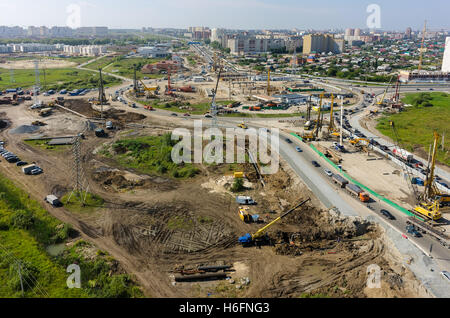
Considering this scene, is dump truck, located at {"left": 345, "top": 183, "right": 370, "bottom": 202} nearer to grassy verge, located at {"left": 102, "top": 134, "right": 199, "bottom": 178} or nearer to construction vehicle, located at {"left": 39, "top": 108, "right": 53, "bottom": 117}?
grassy verge, located at {"left": 102, "top": 134, "right": 199, "bottom": 178}

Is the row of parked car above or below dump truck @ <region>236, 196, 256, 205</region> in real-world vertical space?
above

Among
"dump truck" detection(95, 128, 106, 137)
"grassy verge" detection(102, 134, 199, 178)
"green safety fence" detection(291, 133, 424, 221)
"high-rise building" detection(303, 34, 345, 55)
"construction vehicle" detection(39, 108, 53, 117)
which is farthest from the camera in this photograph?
"high-rise building" detection(303, 34, 345, 55)

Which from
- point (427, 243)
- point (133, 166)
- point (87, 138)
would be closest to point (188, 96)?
point (87, 138)

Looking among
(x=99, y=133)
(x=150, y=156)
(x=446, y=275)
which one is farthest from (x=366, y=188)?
(x=99, y=133)

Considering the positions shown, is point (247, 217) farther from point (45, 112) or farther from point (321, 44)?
point (321, 44)

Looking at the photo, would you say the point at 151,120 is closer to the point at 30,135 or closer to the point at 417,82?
the point at 30,135

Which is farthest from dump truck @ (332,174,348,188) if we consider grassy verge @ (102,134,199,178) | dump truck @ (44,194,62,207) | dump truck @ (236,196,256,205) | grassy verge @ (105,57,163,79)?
grassy verge @ (105,57,163,79)

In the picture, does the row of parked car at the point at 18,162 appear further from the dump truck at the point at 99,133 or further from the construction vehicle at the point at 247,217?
the construction vehicle at the point at 247,217
